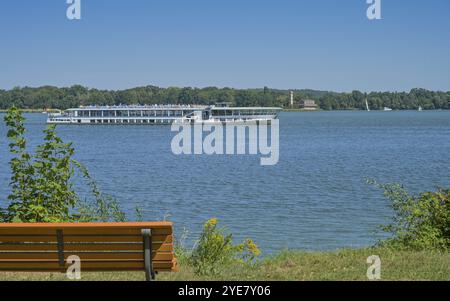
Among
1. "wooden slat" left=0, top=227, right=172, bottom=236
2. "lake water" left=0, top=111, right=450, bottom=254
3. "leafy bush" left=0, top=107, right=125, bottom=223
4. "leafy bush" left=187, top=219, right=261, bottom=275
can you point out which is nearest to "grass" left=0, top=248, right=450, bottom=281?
"leafy bush" left=187, top=219, right=261, bottom=275

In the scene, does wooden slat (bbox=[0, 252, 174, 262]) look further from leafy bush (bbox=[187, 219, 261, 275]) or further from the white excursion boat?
the white excursion boat

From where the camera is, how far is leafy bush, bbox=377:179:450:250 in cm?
894

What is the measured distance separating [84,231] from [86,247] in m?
0.23

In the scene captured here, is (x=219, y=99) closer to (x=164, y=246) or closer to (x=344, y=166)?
(x=344, y=166)

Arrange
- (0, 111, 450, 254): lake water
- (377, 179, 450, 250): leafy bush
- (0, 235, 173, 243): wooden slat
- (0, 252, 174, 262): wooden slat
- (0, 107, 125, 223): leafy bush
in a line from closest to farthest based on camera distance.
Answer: (0, 235, 173, 243): wooden slat < (0, 252, 174, 262): wooden slat < (0, 107, 125, 223): leafy bush < (377, 179, 450, 250): leafy bush < (0, 111, 450, 254): lake water

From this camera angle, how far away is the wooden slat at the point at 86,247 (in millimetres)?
6289

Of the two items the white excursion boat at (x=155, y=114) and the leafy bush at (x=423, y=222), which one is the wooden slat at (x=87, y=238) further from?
the white excursion boat at (x=155, y=114)

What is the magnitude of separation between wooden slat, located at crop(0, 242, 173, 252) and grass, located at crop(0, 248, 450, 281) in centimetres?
55

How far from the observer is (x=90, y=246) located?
20.7ft

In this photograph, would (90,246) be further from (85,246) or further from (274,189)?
(274,189)

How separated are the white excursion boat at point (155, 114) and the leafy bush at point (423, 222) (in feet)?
327

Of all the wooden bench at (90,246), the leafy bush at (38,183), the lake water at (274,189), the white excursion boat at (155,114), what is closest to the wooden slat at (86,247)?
the wooden bench at (90,246)

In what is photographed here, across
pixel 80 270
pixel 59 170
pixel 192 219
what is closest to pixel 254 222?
pixel 192 219
